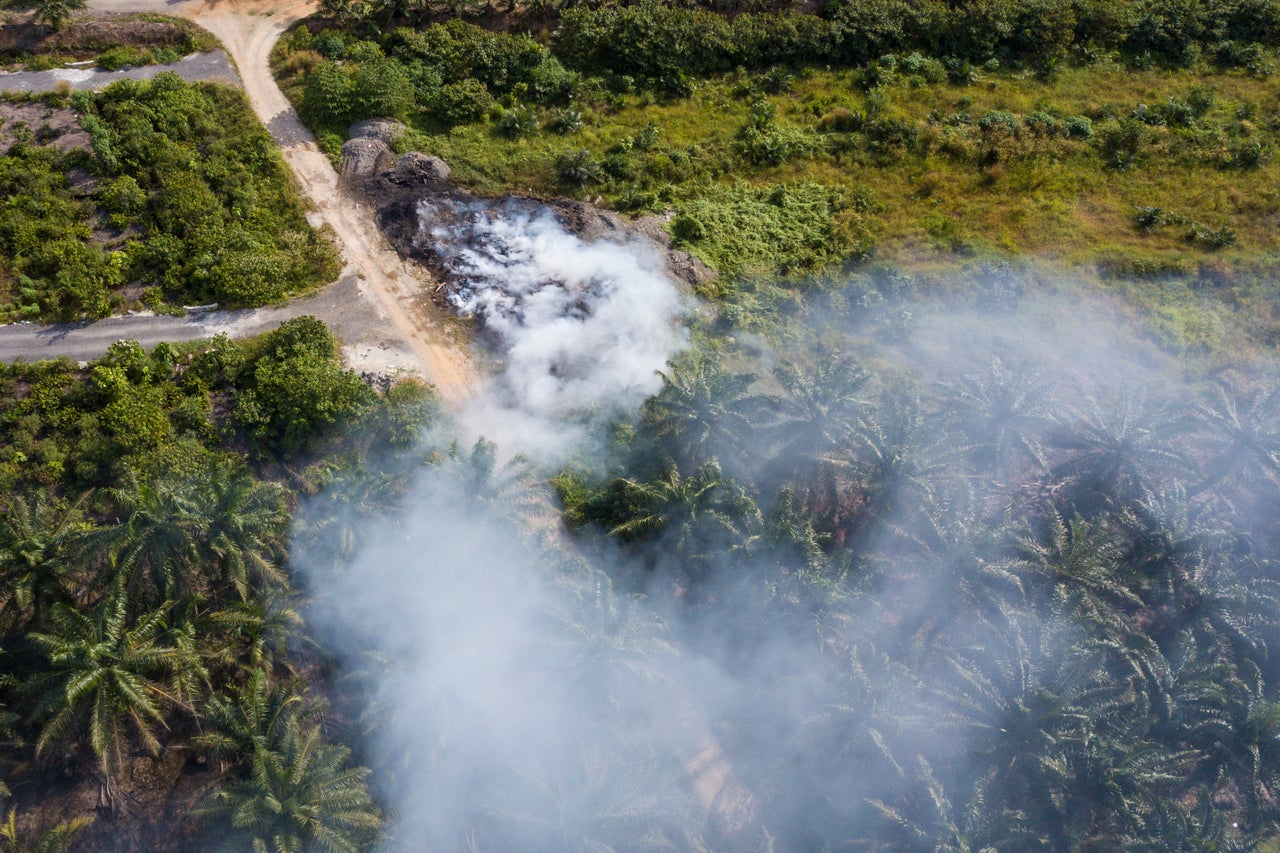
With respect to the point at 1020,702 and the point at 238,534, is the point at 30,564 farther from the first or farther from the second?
the point at 1020,702

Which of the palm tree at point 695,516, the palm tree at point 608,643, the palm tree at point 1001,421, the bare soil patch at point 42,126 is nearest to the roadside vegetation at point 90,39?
the bare soil patch at point 42,126

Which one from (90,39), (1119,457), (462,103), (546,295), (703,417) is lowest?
(1119,457)

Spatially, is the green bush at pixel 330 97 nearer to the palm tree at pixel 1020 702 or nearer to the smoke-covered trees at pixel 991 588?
the smoke-covered trees at pixel 991 588

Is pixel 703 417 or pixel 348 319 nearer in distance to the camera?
pixel 703 417

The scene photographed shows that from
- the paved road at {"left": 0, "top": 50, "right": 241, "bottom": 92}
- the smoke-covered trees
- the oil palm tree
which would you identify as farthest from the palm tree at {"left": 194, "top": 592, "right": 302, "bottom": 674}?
the paved road at {"left": 0, "top": 50, "right": 241, "bottom": 92}

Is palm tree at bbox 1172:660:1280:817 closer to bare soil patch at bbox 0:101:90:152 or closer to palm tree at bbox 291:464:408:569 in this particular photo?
palm tree at bbox 291:464:408:569

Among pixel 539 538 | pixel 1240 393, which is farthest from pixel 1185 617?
pixel 539 538

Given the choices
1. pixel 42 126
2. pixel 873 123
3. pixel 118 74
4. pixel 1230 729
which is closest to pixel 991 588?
pixel 1230 729
